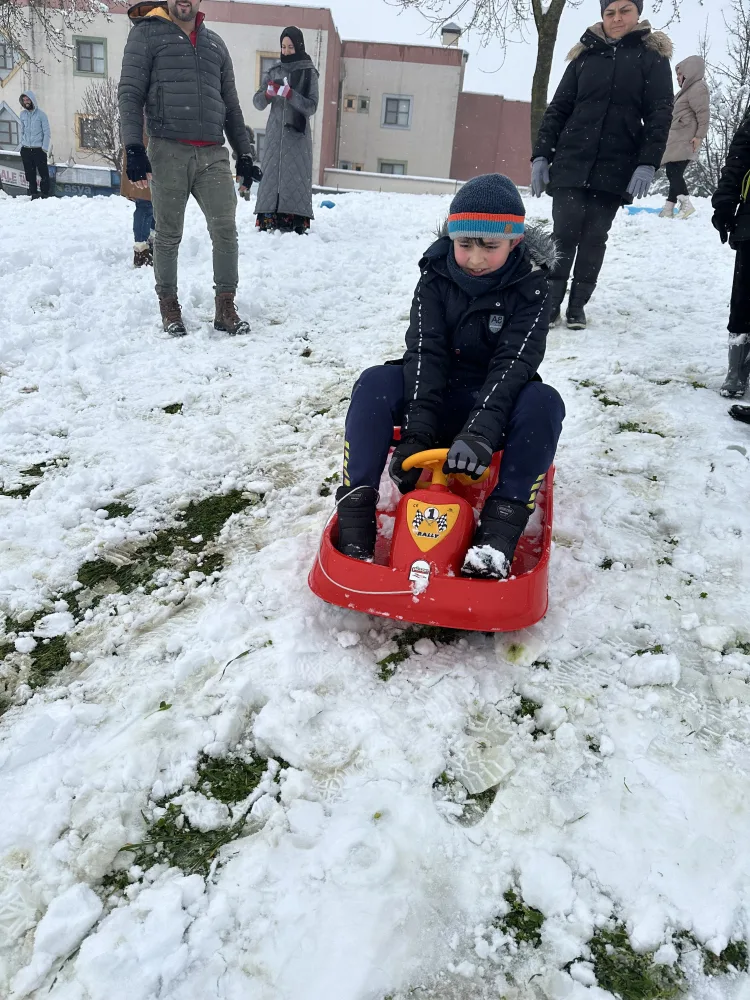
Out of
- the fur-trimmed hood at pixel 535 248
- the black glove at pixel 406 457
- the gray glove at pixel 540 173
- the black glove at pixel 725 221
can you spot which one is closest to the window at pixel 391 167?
the gray glove at pixel 540 173

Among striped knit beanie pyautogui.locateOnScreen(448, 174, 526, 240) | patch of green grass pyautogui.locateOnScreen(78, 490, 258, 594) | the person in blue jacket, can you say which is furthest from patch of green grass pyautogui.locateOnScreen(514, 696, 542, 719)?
the person in blue jacket

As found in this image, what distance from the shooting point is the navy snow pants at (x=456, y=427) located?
215 centimetres

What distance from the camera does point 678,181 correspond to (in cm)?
916

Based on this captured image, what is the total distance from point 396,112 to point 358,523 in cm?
2369

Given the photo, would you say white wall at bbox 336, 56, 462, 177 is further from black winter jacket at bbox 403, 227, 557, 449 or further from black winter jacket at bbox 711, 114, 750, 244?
black winter jacket at bbox 403, 227, 557, 449

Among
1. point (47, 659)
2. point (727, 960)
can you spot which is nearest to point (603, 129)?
point (47, 659)

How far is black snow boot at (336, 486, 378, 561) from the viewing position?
212cm

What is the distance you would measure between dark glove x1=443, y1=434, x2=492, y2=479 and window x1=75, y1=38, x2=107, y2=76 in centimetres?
2447

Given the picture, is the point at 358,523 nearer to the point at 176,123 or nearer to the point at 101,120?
the point at 176,123

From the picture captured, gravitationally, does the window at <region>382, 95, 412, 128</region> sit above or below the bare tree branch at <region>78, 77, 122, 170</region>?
above

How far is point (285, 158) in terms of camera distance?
744cm

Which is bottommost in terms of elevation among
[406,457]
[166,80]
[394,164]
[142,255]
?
[406,457]

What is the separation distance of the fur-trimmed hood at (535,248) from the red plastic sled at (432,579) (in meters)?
0.90

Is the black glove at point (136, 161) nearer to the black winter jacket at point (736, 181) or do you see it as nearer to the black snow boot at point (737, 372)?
the black winter jacket at point (736, 181)
